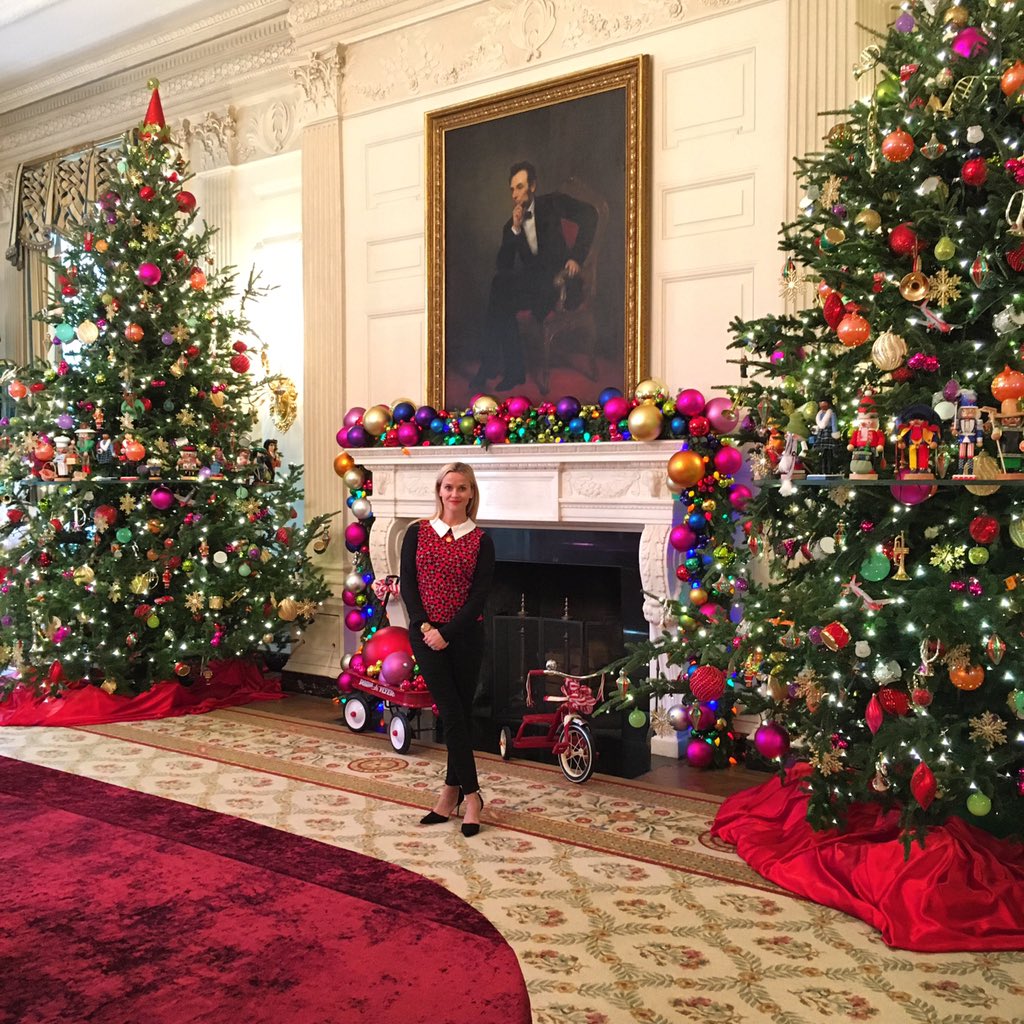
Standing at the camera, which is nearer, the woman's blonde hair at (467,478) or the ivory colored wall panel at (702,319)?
the woman's blonde hair at (467,478)

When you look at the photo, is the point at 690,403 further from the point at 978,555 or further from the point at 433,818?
the point at 433,818

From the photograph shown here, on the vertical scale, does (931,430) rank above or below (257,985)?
above

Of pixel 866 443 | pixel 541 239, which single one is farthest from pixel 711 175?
pixel 866 443

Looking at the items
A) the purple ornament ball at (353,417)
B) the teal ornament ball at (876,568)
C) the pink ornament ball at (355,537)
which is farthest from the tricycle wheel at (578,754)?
the purple ornament ball at (353,417)

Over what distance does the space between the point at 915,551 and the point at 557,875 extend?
6.26 ft

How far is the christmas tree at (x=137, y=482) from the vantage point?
7121 mm

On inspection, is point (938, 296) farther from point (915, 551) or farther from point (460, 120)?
point (460, 120)

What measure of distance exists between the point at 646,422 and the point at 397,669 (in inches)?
80.0

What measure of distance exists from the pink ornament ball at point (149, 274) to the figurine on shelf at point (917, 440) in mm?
5323

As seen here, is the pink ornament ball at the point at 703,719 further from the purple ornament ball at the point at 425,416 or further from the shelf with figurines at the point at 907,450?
the purple ornament ball at the point at 425,416

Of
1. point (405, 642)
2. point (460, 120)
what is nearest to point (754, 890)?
point (405, 642)

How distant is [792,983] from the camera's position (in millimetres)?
3215

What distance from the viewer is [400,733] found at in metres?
6.02

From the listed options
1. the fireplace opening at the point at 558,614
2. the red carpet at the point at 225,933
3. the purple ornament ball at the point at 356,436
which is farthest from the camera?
the purple ornament ball at the point at 356,436
